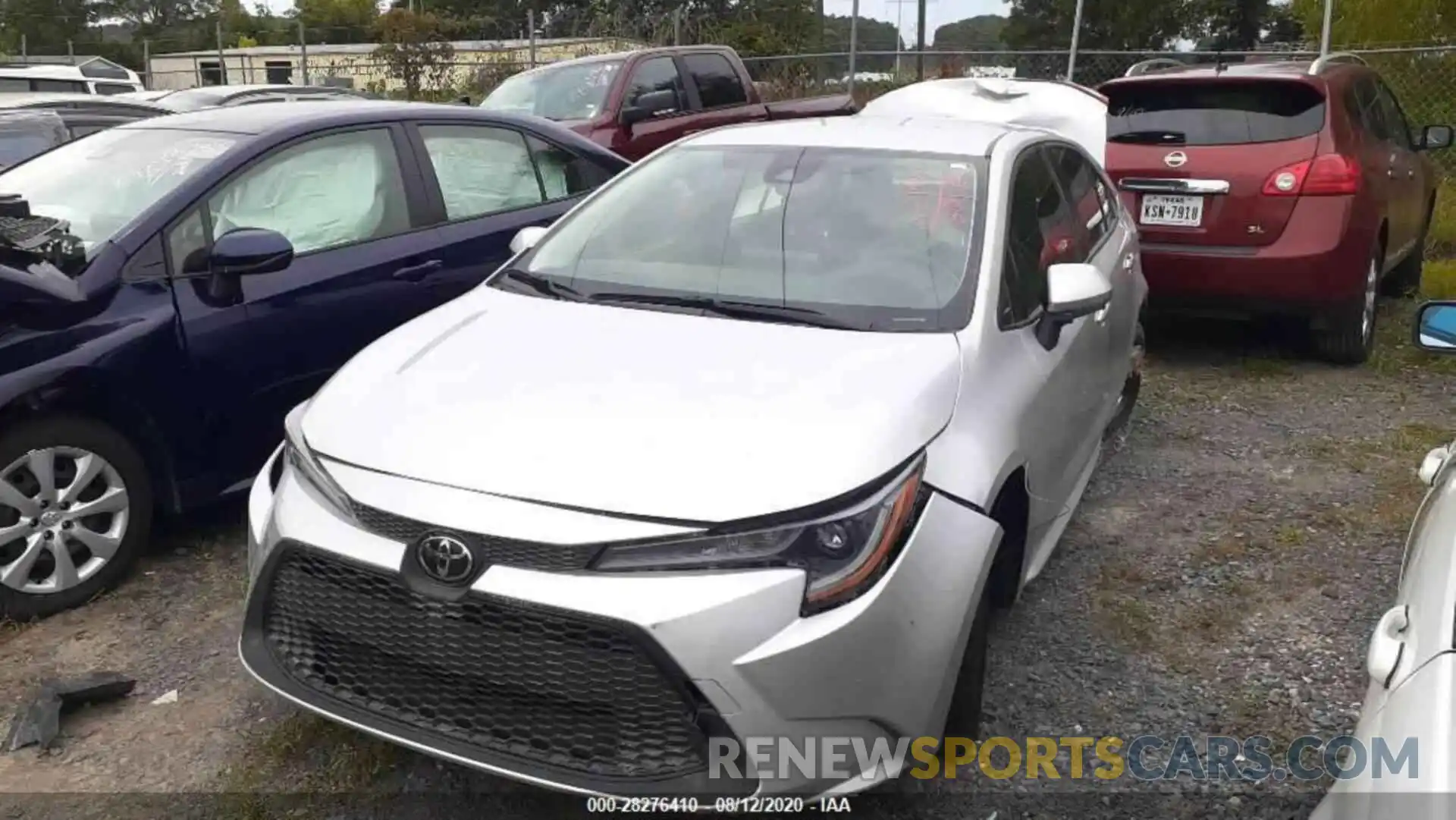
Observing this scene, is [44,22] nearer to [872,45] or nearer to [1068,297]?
[872,45]

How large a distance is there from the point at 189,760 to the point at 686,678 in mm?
1534

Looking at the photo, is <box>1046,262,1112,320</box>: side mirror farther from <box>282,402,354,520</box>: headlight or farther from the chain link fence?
the chain link fence

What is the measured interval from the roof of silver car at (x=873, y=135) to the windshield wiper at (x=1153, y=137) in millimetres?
2565

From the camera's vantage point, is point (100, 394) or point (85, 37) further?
point (85, 37)

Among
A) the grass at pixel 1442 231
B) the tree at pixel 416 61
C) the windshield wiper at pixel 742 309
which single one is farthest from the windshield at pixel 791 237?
the tree at pixel 416 61

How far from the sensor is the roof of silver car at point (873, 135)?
12.6 ft

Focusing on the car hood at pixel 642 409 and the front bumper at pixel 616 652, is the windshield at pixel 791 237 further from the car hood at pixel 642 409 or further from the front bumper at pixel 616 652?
the front bumper at pixel 616 652

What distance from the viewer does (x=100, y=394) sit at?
3.67 meters

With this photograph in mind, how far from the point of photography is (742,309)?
324cm

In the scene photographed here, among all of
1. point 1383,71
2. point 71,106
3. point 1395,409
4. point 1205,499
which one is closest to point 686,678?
point 1205,499

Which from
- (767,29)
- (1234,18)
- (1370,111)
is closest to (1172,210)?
(1370,111)

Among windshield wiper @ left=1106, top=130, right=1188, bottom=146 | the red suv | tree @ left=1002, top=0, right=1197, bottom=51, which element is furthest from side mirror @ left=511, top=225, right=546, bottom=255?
tree @ left=1002, top=0, right=1197, bottom=51

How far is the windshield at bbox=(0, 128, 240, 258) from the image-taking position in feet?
13.6

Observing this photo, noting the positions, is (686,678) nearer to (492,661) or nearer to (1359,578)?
(492,661)
